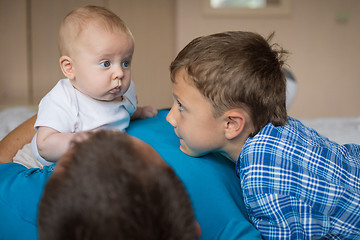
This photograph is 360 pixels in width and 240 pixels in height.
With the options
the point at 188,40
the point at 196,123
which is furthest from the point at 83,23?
the point at 188,40

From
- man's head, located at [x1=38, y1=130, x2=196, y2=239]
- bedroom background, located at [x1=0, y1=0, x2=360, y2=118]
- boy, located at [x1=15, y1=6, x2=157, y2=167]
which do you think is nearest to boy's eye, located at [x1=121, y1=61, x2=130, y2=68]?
boy, located at [x1=15, y1=6, x2=157, y2=167]

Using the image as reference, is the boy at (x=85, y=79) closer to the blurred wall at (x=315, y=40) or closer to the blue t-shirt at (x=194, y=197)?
the blue t-shirt at (x=194, y=197)

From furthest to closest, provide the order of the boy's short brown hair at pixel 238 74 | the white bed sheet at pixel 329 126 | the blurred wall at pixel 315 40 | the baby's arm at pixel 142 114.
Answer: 1. the blurred wall at pixel 315 40
2. the white bed sheet at pixel 329 126
3. the baby's arm at pixel 142 114
4. the boy's short brown hair at pixel 238 74

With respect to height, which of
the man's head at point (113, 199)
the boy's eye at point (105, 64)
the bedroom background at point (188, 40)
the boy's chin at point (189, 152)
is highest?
the boy's eye at point (105, 64)

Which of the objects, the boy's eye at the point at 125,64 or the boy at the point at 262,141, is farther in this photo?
the boy's eye at the point at 125,64

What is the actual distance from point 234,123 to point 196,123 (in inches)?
4.5

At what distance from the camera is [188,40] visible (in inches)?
221

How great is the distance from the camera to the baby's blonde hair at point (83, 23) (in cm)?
121

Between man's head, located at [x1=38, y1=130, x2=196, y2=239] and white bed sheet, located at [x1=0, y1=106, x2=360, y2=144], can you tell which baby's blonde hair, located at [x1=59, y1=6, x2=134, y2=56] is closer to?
man's head, located at [x1=38, y1=130, x2=196, y2=239]

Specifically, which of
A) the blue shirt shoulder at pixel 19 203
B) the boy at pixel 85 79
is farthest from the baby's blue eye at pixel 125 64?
the blue shirt shoulder at pixel 19 203

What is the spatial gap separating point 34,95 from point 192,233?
4.99 meters

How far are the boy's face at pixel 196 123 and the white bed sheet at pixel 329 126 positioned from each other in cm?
92

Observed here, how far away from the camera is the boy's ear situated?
1.14 meters

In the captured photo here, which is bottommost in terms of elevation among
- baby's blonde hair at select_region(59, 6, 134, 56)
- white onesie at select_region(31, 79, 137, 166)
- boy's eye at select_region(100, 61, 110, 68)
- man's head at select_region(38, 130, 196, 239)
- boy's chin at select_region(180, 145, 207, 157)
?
boy's chin at select_region(180, 145, 207, 157)
